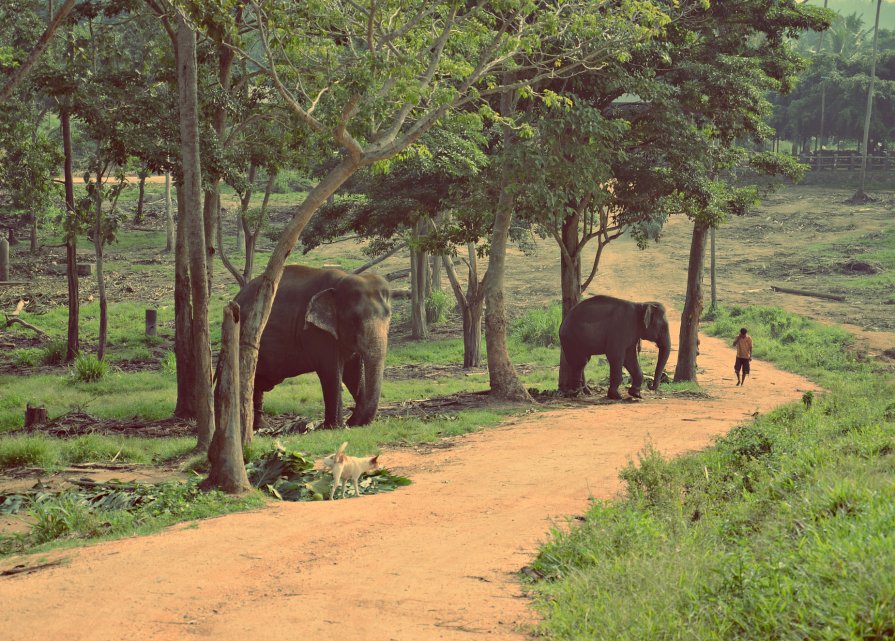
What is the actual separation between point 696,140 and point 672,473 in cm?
1175

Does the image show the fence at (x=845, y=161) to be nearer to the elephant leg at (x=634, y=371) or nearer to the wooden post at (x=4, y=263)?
the elephant leg at (x=634, y=371)

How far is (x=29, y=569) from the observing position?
8.39 metres

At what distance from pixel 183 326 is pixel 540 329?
1742 centimetres

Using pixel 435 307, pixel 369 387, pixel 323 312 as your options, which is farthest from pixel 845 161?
pixel 369 387

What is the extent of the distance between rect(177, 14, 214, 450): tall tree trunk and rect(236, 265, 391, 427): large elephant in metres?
2.98

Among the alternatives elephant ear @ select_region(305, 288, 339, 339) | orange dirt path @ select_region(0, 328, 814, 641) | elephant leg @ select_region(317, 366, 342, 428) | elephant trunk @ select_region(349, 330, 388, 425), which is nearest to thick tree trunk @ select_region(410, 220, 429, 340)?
elephant ear @ select_region(305, 288, 339, 339)

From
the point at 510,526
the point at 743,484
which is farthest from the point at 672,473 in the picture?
the point at 510,526

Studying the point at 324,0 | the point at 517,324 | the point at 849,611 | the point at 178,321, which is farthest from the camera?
the point at 517,324

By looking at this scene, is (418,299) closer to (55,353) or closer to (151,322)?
(151,322)

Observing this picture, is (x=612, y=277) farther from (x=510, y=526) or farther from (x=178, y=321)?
(x=510, y=526)

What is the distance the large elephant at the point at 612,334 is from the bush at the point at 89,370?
1016 centimetres

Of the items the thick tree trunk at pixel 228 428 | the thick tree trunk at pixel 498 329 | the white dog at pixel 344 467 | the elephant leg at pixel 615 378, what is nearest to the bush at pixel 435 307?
the elephant leg at pixel 615 378

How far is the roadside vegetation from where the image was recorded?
18.4 feet

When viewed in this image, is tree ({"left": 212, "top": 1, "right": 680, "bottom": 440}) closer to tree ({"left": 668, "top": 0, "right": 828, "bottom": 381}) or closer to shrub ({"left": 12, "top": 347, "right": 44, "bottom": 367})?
tree ({"left": 668, "top": 0, "right": 828, "bottom": 381})
